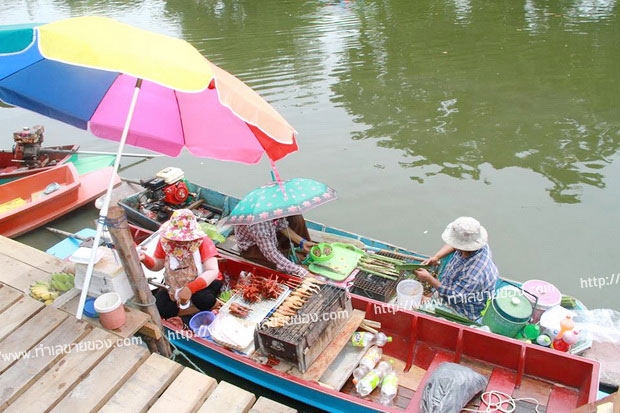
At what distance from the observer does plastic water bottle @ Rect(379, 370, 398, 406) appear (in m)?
4.48

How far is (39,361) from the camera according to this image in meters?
3.65

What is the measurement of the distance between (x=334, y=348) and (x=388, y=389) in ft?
2.15

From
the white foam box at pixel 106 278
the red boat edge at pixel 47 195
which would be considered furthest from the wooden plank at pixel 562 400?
the red boat edge at pixel 47 195

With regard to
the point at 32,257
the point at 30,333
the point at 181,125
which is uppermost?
the point at 181,125

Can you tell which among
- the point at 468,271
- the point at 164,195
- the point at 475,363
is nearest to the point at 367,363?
the point at 475,363

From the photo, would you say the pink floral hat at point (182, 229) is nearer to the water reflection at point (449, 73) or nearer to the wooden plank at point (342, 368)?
the wooden plank at point (342, 368)

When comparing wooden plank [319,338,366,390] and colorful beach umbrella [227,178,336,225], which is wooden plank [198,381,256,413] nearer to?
wooden plank [319,338,366,390]

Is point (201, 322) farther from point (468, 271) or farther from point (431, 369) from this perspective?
point (468, 271)

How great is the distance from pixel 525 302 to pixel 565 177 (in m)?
6.12

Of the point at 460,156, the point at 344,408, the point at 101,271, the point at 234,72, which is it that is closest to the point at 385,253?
the point at 344,408

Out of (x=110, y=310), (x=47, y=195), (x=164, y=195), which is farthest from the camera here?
(x=47, y=195)

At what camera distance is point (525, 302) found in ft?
15.6

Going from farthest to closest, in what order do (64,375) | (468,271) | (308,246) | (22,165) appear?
(22,165) < (308,246) < (468,271) < (64,375)

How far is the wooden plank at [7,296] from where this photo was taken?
4.19 m
